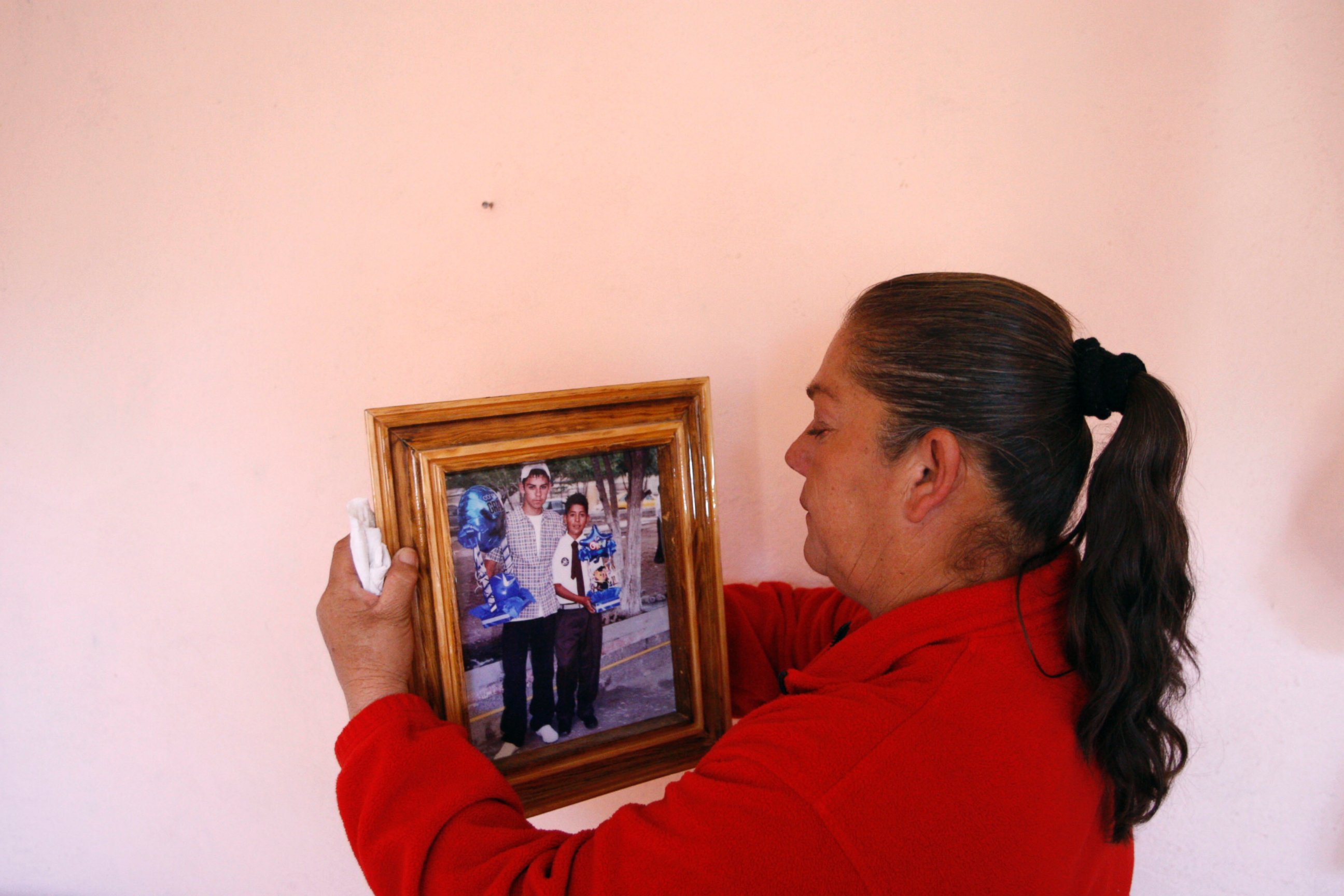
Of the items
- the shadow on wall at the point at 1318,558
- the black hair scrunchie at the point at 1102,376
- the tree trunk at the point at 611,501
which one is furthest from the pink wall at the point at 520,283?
the black hair scrunchie at the point at 1102,376

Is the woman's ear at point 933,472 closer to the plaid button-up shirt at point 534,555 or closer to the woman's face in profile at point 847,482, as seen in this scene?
the woman's face in profile at point 847,482

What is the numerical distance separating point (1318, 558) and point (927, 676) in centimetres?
112

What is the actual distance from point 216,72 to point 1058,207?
1374 millimetres

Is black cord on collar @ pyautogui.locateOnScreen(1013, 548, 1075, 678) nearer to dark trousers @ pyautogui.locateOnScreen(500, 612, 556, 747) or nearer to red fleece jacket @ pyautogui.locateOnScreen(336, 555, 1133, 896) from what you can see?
red fleece jacket @ pyautogui.locateOnScreen(336, 555, 1133, 896)

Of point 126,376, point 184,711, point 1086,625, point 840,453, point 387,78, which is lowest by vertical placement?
point 184,711

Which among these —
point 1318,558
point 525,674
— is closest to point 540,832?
point 525,674

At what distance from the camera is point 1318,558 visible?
1438mm

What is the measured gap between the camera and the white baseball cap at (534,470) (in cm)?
94

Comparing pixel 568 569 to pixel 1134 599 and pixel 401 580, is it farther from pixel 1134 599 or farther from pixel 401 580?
pixel 1134 599

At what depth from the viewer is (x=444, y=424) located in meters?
0.88

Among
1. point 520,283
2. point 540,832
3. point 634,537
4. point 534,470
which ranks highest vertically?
point 520,283

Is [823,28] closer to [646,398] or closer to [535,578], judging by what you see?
[646,398]

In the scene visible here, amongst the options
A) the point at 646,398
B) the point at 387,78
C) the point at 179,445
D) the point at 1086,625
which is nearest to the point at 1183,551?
the point at 1086,625

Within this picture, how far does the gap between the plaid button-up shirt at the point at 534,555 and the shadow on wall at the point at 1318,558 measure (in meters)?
1.36
